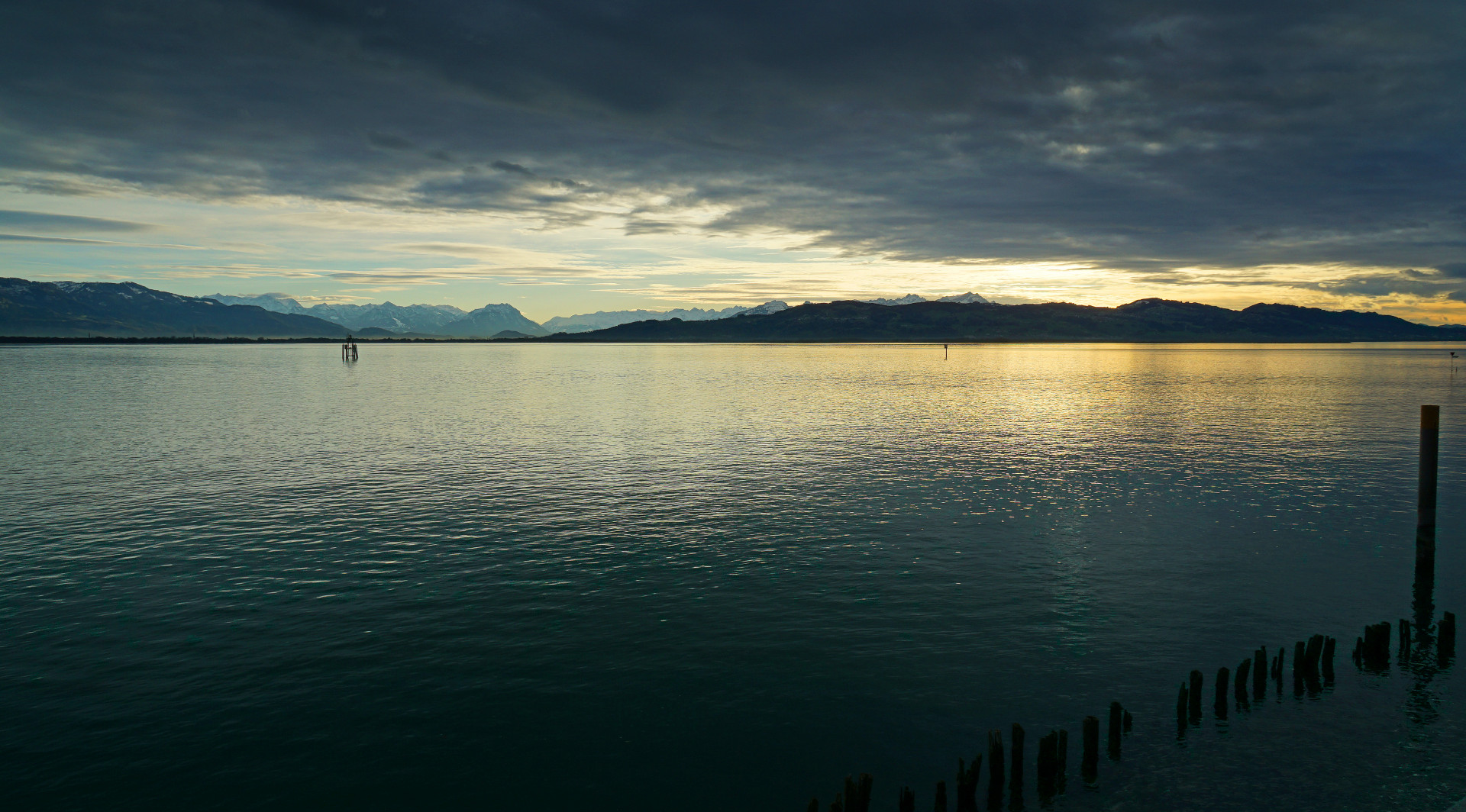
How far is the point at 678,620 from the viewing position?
23.9m

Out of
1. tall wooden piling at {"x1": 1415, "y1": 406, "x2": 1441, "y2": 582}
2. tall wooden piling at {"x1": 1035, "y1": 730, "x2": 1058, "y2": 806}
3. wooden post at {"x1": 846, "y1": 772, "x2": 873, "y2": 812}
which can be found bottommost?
tall wooden piling at {"x1": 1035, "y1": 730, "x2": 1058, "y2": 806}

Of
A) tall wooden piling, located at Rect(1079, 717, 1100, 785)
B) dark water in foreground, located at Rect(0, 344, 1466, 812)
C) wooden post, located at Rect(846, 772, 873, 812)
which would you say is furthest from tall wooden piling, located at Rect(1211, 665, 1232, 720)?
wooden post, located at Rect(846, 772, 873, 812)

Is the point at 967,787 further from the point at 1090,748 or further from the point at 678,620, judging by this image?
the point at 678,620

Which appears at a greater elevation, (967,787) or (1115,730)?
(1115,730)

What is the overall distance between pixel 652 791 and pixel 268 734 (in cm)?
863

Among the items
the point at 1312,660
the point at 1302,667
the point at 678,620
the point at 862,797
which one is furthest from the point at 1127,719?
the point at 678,620

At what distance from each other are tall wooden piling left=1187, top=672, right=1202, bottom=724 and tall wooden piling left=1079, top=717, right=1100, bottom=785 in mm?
3521

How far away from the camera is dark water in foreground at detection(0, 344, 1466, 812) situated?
1634cm

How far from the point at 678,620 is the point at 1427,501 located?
2990cm

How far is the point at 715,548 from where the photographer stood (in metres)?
31.4

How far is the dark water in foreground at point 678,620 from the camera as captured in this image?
53.6 feet

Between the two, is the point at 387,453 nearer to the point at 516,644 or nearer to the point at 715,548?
the point at 715,548

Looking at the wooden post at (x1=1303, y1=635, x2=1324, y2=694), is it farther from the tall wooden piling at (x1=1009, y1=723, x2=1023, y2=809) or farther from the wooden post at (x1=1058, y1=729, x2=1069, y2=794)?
the tall wooden piling at (x1=1009, y1=723, x2=1023, y2=809)

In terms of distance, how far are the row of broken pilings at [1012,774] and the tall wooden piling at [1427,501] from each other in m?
20.8
